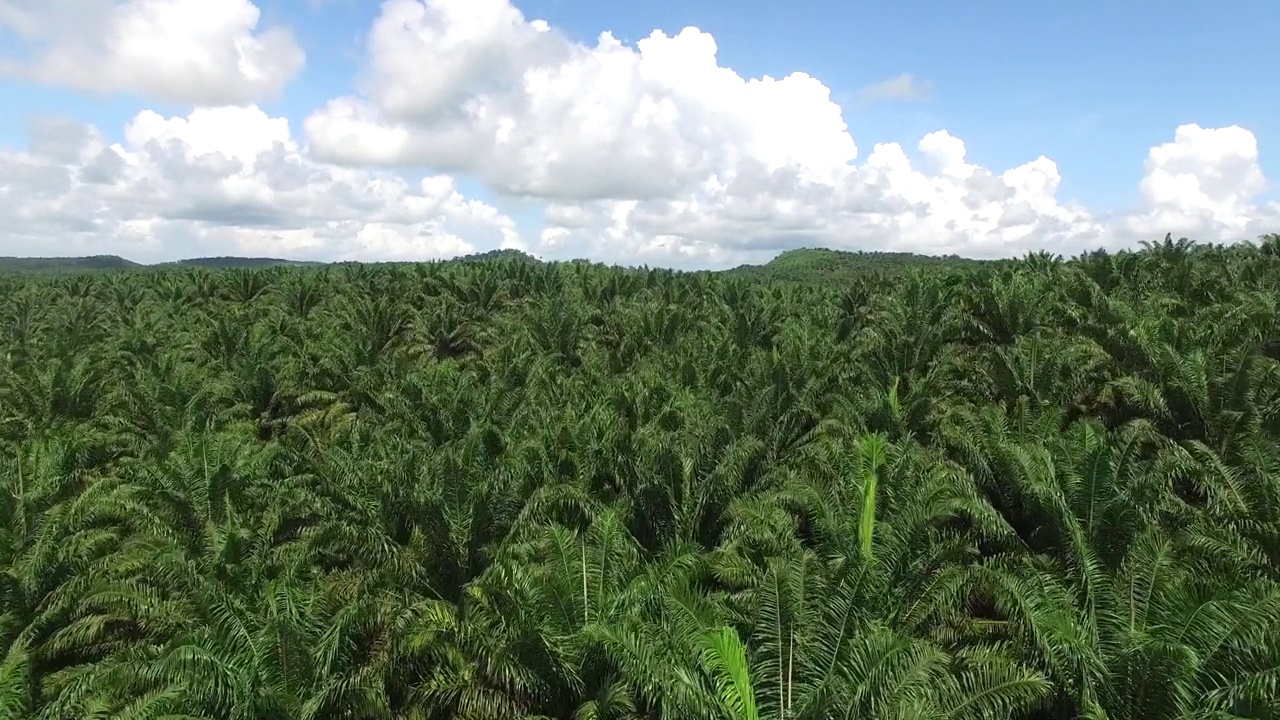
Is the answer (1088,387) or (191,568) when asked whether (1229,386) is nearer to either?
(1088,387)

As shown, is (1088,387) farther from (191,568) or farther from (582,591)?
(191,568)

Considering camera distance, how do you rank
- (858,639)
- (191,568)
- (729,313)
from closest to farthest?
(858,639) < (191,568) < (729,313)

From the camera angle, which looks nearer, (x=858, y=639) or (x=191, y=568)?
(x=858, y=639)

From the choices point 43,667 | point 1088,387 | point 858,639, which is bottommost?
point 43,667

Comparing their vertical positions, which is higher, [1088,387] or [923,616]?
[1088,387]

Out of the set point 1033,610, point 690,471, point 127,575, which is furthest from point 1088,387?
point 127,575

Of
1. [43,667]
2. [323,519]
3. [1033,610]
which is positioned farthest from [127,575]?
[1033,610]

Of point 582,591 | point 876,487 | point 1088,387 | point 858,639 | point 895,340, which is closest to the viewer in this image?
point 858,639
